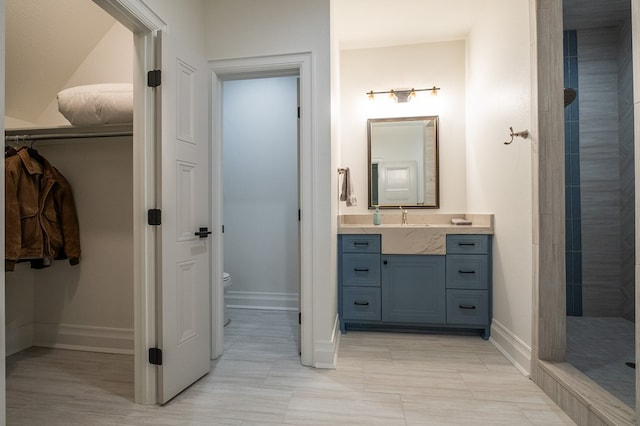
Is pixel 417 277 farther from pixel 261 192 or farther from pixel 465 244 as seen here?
pixel 261 192

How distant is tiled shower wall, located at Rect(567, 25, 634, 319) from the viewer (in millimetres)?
2795

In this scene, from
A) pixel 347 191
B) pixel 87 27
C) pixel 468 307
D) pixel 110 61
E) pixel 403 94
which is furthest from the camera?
pixel 403 94

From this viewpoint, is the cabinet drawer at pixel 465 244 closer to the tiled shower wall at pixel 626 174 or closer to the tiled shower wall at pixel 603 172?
the tiled shower wall at pixel 603 172

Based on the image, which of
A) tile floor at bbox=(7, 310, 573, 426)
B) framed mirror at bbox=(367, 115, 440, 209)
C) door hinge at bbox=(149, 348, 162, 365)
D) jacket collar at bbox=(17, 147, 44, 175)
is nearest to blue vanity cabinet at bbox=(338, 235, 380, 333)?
tile floor at bbox=(7, 310, 573, 426)

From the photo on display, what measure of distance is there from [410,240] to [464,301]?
668 mm

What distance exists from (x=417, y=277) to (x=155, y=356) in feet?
6.56

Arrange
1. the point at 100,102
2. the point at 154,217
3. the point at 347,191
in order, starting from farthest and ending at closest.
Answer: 1. the point at 347,191
2. the point at 100,102
3. the point at 154,217

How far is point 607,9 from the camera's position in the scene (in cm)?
261

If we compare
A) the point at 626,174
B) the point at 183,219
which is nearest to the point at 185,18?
the point at 183,219

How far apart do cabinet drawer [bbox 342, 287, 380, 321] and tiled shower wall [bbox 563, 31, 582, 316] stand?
1.81 meters

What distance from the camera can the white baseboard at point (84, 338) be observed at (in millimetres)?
2373

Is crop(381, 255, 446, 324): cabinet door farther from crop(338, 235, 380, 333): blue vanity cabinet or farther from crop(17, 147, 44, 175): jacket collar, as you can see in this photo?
crop(17, 147, 44, 175): jacket collar

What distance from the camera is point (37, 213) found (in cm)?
215

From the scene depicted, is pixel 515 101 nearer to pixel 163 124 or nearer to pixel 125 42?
pixel 163 124
